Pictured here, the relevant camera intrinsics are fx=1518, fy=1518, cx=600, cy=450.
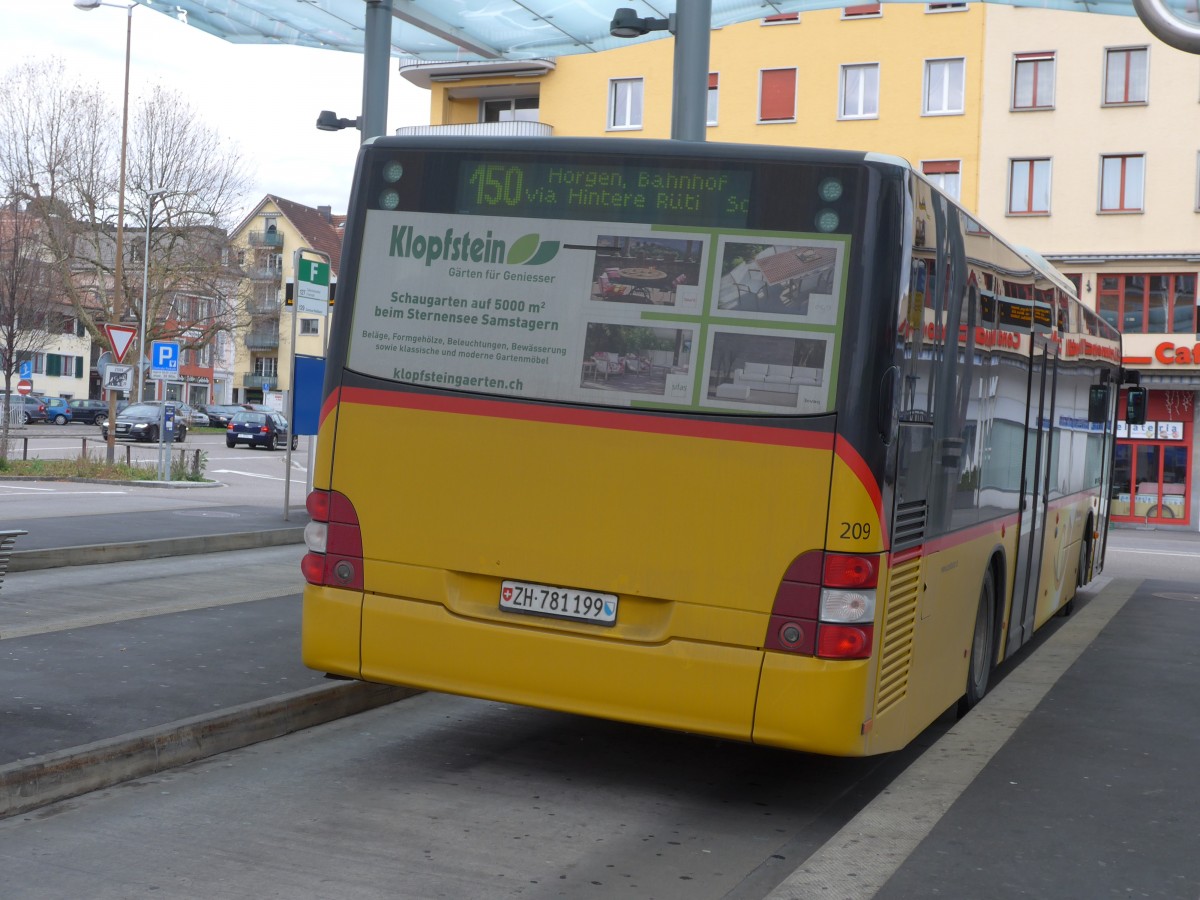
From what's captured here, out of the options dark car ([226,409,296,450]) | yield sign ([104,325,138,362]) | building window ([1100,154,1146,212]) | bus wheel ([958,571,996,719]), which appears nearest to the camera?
bus wheel ([958,571,996,719])

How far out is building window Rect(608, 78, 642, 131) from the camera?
4878 cm

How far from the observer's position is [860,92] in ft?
149

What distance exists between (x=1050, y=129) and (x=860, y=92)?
5.72 meters

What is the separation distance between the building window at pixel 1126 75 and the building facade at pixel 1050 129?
4 cm

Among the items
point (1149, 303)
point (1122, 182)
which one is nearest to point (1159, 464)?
point (1149, 303)

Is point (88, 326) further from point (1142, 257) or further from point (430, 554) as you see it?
point (430, 554)

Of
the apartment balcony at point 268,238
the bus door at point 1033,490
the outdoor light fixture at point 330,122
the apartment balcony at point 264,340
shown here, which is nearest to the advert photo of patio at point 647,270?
the bus door at point 1033,490

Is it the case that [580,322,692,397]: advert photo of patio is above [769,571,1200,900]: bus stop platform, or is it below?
above

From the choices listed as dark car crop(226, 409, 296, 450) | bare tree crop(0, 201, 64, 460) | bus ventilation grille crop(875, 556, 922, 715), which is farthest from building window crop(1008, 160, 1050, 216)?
bus ventilation grille crop(875, 556, 922, 715)

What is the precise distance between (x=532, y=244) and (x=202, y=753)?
280 cm

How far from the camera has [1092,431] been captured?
48.9ft

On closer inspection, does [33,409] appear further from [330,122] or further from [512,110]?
[330,122]

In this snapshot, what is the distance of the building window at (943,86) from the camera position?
145 feet

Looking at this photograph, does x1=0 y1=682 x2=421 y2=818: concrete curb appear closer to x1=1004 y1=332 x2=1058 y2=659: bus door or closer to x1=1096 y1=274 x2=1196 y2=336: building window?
x1=1004 y1=332 x2=1058 y2=659: bus door
